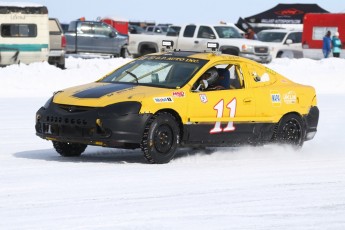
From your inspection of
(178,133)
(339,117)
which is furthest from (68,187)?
(339,117)

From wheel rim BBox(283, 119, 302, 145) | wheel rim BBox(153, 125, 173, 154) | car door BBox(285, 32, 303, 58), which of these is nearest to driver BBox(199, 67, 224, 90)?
wheel rim BBox(153, 125, 173, 154)

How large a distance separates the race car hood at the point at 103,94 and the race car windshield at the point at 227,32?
24595 mm

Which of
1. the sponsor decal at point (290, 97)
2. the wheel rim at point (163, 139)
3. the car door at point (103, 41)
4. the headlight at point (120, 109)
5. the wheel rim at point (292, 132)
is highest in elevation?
the headlight at point (120, 109)

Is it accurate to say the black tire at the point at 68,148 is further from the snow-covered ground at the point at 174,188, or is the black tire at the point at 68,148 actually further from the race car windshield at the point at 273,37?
the race car windshield at the point at 273,37

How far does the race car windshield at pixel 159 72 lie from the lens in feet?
37.7

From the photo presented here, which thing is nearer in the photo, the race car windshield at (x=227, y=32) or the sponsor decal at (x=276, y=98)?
the sponsor decal at (x=276, y=98)

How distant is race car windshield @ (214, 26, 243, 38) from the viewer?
35781mm

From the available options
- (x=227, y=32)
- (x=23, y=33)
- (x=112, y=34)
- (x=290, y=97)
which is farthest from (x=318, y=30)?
(x=290, y=97)

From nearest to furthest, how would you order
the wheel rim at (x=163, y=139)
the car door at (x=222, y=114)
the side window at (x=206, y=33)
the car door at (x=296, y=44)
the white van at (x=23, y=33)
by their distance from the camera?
the wheel rim at (x=163, y=139)
the car door at (x=222, y=114)
the white van at (x=23, y=33)
the side window at (x=206, y=33)
the car door at (x=296, y=44)

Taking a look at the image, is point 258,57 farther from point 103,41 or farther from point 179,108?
point 179,108

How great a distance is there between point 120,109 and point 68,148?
140cm

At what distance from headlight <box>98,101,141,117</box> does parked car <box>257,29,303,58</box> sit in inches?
1191

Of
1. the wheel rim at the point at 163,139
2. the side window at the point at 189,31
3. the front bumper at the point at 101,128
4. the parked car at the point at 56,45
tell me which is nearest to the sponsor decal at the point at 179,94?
the wheel rim at the point at 163,139

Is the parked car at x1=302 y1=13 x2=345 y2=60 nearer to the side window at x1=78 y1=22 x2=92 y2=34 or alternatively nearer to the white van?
the side window at x1=78 y1=22 x2=92 y2=34
